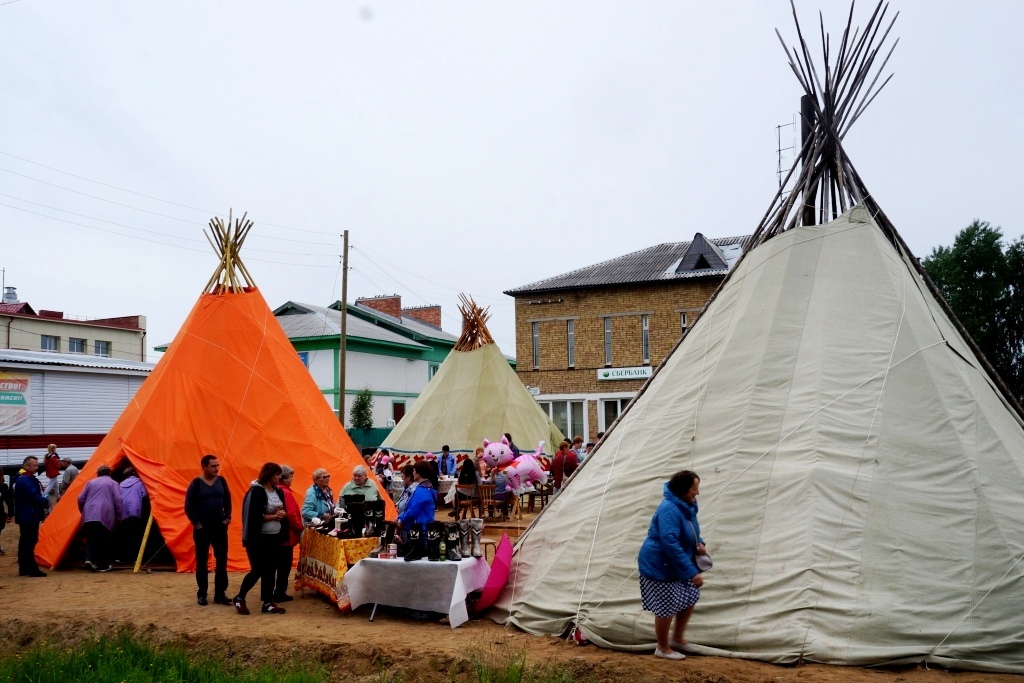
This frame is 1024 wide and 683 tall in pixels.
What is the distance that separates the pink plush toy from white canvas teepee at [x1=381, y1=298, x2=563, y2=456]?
5229 millimetres

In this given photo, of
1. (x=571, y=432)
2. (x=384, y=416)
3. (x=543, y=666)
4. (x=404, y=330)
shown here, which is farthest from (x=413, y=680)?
(x=404, y=330)

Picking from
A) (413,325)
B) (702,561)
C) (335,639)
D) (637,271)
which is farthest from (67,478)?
(413,325)

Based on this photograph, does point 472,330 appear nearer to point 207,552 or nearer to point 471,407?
point 471,407

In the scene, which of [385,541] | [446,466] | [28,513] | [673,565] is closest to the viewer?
[673,565]

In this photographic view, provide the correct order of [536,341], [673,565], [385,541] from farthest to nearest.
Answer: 1. [536,341]
2. [385,541]
3. [673,565]

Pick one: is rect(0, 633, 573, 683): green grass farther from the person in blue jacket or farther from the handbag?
the handbag

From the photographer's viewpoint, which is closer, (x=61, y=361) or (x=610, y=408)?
(x=61, y=361)

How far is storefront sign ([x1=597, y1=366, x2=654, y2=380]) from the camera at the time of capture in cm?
3105

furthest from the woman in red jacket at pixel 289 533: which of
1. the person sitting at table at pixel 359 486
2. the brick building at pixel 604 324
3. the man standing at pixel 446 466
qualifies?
the brick building at pixel 604 324

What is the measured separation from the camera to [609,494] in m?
7.40

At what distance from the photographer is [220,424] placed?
437 inches

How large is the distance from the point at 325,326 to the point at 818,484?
3030 cm

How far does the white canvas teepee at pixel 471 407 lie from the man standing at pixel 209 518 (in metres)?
13.1

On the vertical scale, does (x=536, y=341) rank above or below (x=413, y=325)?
below
